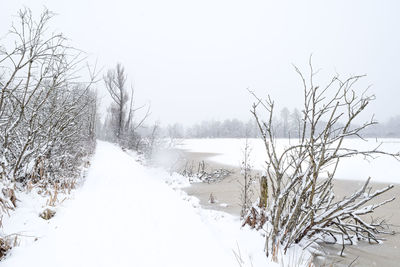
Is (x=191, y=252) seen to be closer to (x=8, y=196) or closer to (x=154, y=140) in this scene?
(x=8, y=196)

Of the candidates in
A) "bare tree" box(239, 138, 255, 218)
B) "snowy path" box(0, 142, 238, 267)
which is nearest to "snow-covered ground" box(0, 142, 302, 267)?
"snowy path" box(0, 142, 238, 267)

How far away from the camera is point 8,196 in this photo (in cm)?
343

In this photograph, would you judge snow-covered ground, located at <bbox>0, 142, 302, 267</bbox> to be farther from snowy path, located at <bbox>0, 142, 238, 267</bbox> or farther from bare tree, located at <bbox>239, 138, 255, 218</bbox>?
bare tree, located at <bbox>239, 138, 255, 218</bbox>

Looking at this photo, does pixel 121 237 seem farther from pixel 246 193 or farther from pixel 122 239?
pixel 246 193

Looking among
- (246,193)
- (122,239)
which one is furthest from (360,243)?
(122,239)

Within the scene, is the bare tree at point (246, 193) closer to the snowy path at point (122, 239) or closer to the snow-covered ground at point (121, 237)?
the snow-covered ground at point (121, 237)

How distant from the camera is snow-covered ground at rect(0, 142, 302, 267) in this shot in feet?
8.17

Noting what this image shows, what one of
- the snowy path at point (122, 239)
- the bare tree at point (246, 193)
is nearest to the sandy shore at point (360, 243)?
Result: the bare tree at point (246, 193)

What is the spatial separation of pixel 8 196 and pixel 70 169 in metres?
3.45

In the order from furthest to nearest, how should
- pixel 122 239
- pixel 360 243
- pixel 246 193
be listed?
1. pixel 246 193
2. pixel 360 243
3. pixel 122 239

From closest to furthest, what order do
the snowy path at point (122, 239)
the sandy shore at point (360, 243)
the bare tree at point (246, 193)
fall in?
the snowy path at point (122, 239), the sandy shore at point (360, 243), the bare tree at point (246, 193)

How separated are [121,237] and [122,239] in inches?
2.1

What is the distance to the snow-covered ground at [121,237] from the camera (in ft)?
8.17

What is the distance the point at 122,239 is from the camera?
293cm
